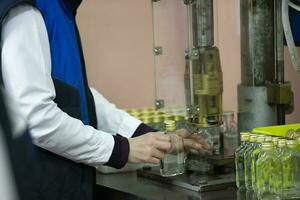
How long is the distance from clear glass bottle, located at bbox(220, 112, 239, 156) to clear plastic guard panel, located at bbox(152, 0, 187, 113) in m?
0.14

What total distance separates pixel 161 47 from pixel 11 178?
118cm

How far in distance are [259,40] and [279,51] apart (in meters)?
0.05

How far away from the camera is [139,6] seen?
2117mm

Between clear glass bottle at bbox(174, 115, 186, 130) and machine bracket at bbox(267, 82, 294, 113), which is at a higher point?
machine bracket at bbox(267, 82, 294, 113)

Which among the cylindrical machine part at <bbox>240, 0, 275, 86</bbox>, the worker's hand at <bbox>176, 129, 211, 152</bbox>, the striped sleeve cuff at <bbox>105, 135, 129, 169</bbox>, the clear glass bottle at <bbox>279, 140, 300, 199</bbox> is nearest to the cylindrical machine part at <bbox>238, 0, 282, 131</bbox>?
the cylindrical machine part at <bbox>240, 0, 275, 86</bbox>

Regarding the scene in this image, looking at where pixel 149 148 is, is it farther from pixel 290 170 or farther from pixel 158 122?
pixel 158 122

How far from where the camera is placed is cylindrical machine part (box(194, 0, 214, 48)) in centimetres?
138

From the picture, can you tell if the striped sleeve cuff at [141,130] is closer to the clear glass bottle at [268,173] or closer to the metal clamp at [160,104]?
the metal clamp at [160,104]

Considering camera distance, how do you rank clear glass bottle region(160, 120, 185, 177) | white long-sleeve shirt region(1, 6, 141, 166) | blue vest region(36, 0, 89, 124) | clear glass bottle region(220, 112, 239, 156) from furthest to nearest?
1. clear glass bottle region(220, 112, 239, 156)
2. clear glass bottle region(160, 120, 185, 177)
3. blue vest region(36, 0, 89, 124)
4. white long-sleeve shirt region(1, 6, 141, 166)

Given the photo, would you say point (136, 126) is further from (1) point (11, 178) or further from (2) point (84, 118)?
(1) point (11, 178)

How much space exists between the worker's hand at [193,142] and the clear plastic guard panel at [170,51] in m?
0.14

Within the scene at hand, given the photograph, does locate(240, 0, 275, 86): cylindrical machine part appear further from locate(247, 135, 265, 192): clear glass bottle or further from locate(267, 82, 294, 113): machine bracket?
locate(247, 135, 265, 192): clear glass bottle

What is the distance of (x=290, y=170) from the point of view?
113 centimetres

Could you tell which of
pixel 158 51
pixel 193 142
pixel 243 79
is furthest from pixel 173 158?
pixel 158 51
